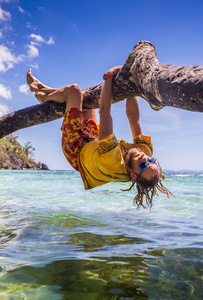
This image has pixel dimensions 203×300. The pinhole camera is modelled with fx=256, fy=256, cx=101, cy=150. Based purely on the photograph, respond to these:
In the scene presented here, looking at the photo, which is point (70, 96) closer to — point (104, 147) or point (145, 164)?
point (104, 147)

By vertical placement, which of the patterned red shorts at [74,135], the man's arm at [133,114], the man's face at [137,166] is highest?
the man's arm at [133,114]

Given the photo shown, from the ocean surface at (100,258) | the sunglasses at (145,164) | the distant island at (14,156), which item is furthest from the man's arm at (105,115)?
the distant island at (14,156)

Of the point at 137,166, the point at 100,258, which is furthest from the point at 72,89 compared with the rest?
the point at 100,258

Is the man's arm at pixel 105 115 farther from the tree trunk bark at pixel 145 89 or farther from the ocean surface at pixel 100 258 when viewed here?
the ocean surface at pixel 100 258

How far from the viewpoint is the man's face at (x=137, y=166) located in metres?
3.58

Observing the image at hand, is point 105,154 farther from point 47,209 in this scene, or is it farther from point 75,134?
point 47,209

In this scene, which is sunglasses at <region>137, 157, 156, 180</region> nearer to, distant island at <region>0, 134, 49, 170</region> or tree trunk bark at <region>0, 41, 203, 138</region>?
tree trunk bark at <region>0, 41, 203, 138</region>

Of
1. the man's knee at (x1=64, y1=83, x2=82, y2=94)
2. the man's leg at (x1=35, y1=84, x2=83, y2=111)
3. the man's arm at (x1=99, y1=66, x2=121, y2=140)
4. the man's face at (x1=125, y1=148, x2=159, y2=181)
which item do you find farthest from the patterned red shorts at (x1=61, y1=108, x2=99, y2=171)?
the man's face at (x1=125, y1=148, x2=159, y2=181)

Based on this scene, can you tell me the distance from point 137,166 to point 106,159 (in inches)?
18.0

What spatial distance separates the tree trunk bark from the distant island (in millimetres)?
63896

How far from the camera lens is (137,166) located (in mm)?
3609

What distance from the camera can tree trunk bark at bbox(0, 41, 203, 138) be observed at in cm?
225

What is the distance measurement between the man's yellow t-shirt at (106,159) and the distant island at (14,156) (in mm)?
64843

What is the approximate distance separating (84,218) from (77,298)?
3.06 metres
